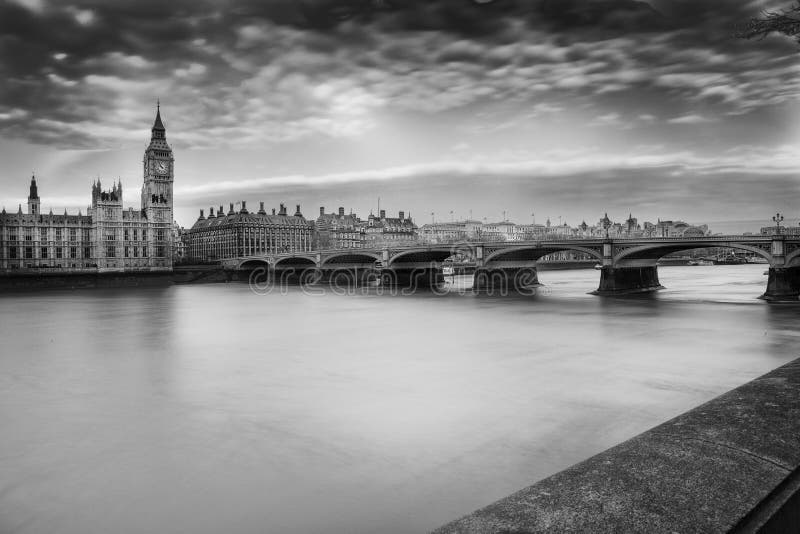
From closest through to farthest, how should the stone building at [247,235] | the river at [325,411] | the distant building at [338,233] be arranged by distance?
the river at [325,411], the stone building at [247,235], the distant building at [338,233]

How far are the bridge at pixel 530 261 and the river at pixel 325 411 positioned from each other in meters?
10.6

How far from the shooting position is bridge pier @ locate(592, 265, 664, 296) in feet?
164

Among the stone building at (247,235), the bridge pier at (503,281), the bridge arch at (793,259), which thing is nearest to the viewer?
the bridge arch at (793,259)

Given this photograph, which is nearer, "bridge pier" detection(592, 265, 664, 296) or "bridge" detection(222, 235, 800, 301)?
"bridge" detection(222, 235, 800, 301)

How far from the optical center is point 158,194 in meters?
109

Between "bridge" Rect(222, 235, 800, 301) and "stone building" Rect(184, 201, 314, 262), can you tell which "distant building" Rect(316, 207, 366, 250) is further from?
"bridge" Rect(222, 235, 800, 301)

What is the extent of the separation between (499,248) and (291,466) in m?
48.7

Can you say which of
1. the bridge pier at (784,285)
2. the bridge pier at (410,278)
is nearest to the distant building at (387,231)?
the bridge pier at (410,278)

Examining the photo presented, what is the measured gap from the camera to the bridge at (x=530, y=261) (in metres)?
40.8

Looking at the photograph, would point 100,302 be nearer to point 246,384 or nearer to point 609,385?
point 246,384

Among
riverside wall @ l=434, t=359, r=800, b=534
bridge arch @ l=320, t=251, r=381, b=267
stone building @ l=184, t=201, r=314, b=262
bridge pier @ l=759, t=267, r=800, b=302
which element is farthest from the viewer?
stone building @ l=184, t=201, r=314, b=262

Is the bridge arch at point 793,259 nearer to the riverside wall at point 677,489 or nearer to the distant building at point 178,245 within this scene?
the riverside wall at point 677,489

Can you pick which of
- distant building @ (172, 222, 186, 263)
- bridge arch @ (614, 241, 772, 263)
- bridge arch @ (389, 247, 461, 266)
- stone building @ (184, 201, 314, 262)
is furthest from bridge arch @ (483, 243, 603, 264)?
distant building @ (172, 222, 186, 263)

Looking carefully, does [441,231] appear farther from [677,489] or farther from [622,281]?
[677,489]
